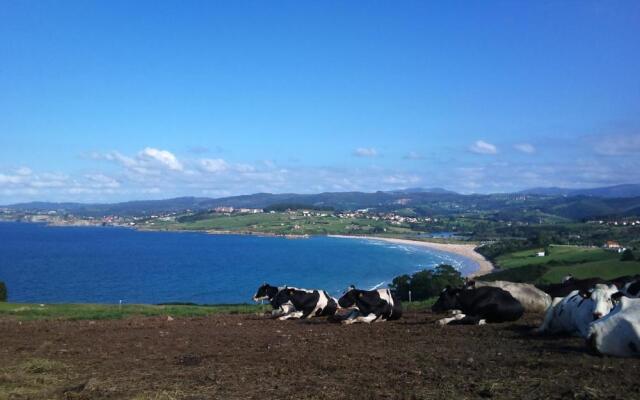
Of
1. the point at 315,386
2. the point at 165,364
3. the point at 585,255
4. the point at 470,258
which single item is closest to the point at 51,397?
the point at 165,364

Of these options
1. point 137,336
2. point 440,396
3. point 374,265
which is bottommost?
point 374,265

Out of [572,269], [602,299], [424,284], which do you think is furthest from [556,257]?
[602,299]

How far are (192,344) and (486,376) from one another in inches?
273

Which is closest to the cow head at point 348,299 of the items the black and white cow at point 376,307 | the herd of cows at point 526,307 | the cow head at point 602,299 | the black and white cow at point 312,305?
the herd of cows at point 526,307

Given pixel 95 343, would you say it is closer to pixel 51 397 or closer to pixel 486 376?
pixel 51 397

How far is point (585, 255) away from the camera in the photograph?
95500mm

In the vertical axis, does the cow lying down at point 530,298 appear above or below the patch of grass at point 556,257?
above

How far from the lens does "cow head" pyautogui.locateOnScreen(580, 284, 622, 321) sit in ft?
37.0

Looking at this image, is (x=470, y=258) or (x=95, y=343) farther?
(x=470, y=258)

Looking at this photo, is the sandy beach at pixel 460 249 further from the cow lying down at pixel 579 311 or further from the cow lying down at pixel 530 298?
the cow lying down at pixel 579 311

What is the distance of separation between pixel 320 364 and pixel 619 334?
491 cm

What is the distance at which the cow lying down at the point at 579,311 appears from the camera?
37.7ft

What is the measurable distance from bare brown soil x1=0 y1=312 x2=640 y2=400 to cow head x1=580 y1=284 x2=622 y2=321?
0.74 m

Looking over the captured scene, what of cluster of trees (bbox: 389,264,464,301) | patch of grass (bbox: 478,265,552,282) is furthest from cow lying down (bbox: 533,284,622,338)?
patch of grass (bbox: 478,265,552,282)
